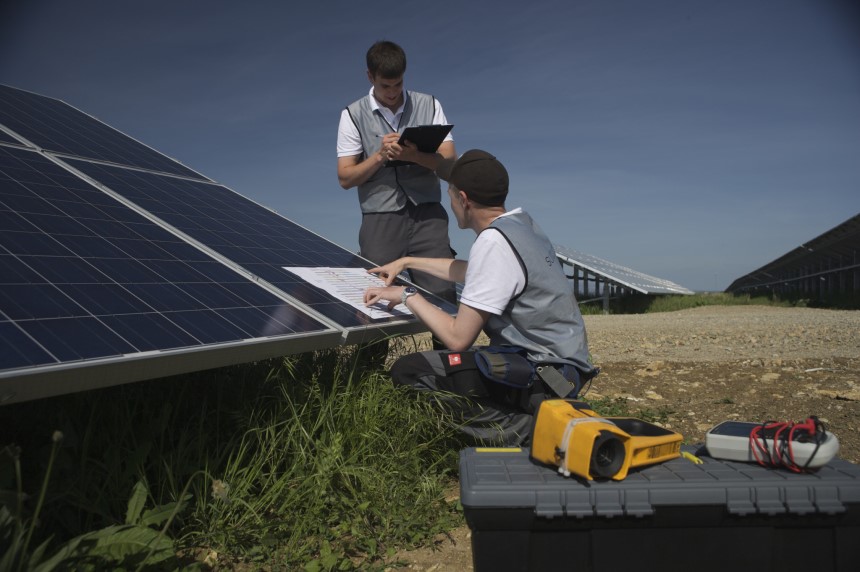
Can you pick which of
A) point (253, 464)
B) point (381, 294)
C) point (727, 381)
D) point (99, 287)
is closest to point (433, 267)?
point (381, 294)

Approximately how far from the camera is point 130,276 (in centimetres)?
300

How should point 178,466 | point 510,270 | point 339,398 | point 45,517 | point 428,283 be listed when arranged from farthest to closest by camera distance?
point 428,283, point 339,398, point 510,270, point 178,466, point 45,517

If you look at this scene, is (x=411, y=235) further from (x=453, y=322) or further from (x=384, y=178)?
(x=453, y=322)

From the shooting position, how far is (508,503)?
88.3 inches

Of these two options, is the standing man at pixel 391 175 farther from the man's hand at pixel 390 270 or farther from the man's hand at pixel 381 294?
the man's hand at pixel 381 294

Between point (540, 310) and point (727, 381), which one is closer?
point (540, 310)

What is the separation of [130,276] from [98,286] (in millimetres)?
239

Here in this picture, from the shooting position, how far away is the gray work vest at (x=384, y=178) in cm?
470

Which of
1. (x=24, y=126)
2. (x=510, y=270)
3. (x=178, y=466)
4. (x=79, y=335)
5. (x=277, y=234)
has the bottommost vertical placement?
(x=178, y=466)

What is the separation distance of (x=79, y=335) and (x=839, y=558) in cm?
255

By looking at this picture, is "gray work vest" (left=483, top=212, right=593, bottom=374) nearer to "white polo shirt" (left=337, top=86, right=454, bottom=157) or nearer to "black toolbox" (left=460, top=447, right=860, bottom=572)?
"black toolbox" (left=460, top=447, right=860, bottom=572)

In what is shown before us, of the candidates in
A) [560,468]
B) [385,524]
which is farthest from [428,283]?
[560,468]

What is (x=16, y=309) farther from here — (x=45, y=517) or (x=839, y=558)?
(x=839, y=558)

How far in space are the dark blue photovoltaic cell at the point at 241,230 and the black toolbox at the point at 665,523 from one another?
154cm
